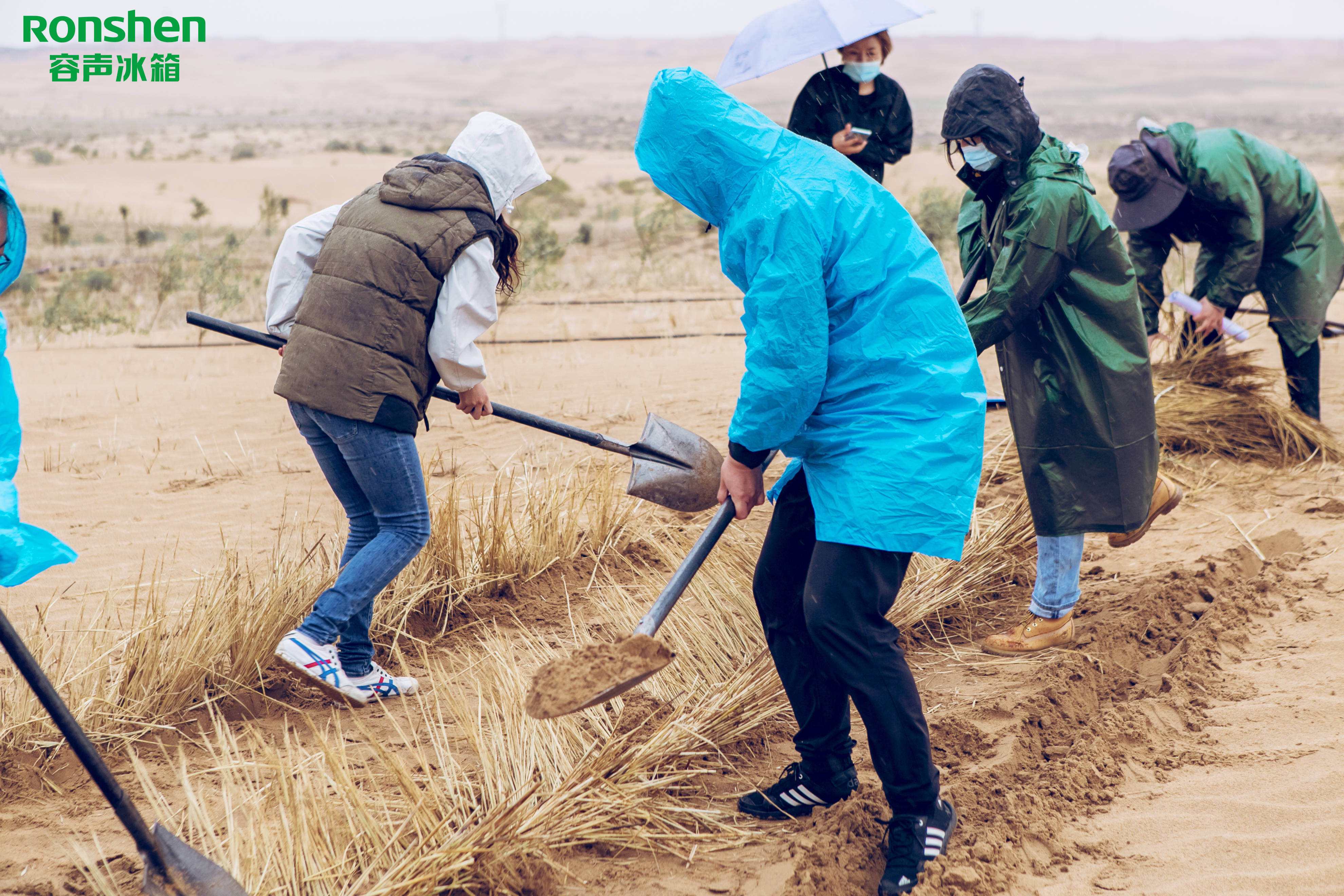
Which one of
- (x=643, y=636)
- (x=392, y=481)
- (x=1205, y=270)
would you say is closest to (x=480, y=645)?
(x=392, y=481)

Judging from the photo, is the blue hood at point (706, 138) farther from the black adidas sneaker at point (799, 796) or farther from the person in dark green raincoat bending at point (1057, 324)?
the black adidas sneaker at point (799, 796)

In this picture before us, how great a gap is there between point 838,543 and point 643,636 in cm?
47

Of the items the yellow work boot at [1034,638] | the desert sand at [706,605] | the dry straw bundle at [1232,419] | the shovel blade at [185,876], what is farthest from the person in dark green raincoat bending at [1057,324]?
the shovel blade at [185,876]

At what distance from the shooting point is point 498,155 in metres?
3.06

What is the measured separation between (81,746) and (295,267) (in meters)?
1.48

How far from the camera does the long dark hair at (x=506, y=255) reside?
316cm

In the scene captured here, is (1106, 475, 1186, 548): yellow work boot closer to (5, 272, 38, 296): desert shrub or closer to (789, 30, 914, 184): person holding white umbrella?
(789, 30, 914, 184): person holding white umbrella

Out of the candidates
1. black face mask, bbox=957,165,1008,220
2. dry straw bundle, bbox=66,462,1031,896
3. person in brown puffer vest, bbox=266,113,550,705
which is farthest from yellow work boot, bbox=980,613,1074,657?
person in brown puffer vest, bbox=266,113,550,705

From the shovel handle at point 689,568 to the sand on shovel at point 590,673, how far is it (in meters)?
0.10

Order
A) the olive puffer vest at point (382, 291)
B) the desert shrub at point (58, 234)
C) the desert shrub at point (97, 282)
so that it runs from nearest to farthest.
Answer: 1. the olive puffer vest at point (382, 291)
2. the desert shrub at point (97, 282)
3. the desert shrub at point (58, 234)

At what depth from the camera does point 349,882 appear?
7.37 feet

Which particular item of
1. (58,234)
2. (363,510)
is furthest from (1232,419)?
(58,234)

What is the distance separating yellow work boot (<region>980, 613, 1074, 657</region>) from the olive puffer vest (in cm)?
204

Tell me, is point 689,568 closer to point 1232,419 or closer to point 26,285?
point 1232,419
